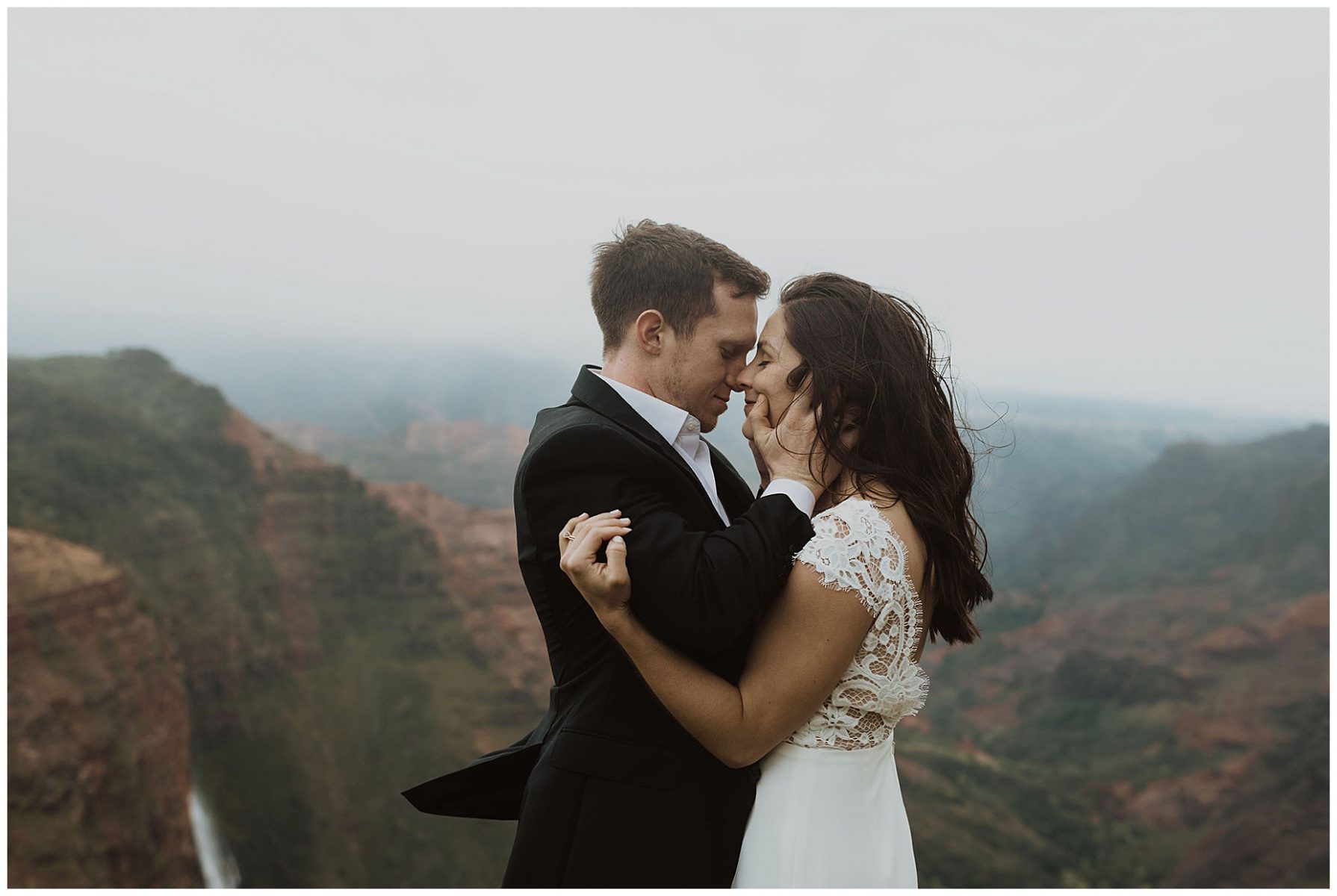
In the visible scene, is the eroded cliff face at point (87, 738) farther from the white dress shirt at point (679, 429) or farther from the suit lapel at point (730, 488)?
the white dress shirt at point (679, 429)

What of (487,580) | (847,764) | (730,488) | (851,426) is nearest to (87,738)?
(487,580)

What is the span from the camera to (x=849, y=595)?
221 cm

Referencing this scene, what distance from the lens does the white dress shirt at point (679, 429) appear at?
2422mm

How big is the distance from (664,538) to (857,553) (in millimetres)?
479

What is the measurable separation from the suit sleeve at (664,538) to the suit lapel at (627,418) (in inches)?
→ 3.0

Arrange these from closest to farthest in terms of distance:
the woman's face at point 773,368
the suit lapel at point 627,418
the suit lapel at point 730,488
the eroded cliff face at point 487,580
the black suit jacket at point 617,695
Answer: the black suit jacket at point 617,695, the suit lapel at point 627,418, the woman's face at point 773,368, the suit lapel at point 730,488, the eroded cliff face at point 487,580

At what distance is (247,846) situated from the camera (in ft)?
66.3

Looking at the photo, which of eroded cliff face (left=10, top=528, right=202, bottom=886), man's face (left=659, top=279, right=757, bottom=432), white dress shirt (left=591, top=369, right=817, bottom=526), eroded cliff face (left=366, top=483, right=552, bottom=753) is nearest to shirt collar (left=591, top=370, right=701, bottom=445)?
white dress shirt (left=591, top=369, right=817, bottom=526)

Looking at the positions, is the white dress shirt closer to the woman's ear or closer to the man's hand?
the man's hand

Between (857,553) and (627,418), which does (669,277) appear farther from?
(857,553)

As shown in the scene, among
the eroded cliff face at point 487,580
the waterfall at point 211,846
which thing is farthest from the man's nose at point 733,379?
the eroded cliff face at point 487,580

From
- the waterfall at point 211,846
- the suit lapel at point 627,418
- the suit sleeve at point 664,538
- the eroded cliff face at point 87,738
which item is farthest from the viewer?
the waterfall at point 211,846

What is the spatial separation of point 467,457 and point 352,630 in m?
5.59

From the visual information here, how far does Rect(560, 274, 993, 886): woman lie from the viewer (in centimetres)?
221
